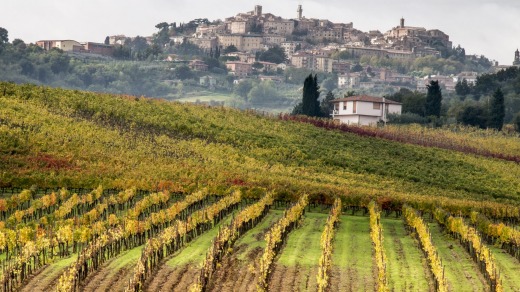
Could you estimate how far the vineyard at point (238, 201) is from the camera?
111 ft

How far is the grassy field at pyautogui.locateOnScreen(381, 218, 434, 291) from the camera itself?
3356 centimetres

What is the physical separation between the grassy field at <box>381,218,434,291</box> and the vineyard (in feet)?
0.39

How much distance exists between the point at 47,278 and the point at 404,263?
1271cm

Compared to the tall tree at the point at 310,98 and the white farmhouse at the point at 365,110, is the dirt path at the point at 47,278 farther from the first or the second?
the tall tree at the point at 310,98

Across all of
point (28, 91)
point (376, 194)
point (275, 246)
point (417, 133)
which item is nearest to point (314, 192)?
point (376, 194)

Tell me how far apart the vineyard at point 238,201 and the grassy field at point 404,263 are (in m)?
0.12

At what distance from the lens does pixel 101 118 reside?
89062 mm

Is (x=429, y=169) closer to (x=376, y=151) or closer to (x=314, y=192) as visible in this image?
(x=376, y=151)

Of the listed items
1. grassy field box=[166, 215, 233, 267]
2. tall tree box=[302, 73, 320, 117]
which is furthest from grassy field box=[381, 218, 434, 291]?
tall tree box=[302, 73, 320, 117]

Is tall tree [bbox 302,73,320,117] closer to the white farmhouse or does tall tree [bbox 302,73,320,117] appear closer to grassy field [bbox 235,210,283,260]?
the white farmhouse

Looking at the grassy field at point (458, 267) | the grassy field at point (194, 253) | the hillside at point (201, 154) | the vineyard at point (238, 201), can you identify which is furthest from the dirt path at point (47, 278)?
the hillside at point (201, 154)

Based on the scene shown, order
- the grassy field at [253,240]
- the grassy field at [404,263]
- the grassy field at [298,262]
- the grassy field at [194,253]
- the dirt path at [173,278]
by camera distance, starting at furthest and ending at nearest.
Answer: the grassy field at [253,240] < the grassy field at [194,253] < the grassy field at [404,263] < the grassy field at [298,262] < the dirt path at [173,278]

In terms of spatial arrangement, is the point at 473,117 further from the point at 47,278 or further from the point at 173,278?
the point at 47,278

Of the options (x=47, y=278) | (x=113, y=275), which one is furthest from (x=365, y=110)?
(x=47, y=278)
